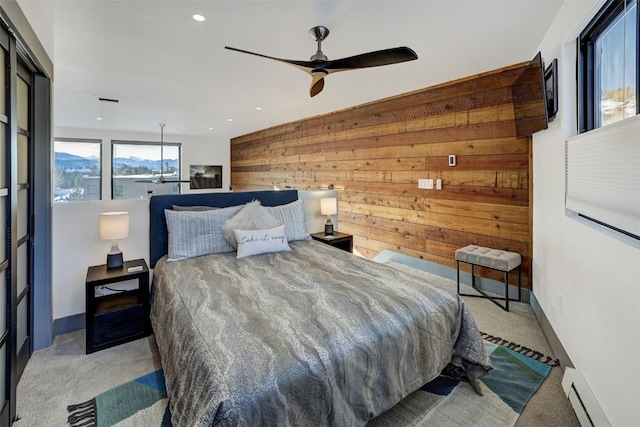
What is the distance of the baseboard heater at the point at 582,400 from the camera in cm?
158

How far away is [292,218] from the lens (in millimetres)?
3484

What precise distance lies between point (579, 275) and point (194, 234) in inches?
114

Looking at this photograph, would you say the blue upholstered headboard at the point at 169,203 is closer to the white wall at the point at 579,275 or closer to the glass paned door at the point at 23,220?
the glass paned door at the point at 23,220

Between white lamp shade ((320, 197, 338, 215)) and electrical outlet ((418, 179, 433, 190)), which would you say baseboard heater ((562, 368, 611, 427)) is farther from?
white lamp shade ((320, 197, 338, 215))

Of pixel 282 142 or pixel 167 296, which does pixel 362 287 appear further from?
pixel 282 142

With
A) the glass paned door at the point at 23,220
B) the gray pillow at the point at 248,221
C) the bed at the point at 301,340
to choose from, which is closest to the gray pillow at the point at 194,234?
the gray pillow at the point at 248,221

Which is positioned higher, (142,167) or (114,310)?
(142,167)

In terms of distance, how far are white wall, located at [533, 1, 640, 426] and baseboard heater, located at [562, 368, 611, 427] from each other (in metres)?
0.03

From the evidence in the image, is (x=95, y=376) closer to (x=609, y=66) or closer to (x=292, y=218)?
(x=292, y=218)

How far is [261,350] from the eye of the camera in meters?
1.33

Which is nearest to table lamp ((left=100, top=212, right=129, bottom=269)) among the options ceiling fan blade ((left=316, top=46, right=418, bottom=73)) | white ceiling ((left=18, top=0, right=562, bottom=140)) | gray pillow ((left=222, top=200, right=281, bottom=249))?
gray pillow ((left=222, top=200, right=281, bottom=249))

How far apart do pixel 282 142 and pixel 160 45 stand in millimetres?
4167

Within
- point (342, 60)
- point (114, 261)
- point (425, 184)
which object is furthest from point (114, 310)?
point (425, 184)

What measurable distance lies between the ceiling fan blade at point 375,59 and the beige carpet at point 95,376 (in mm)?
2265
